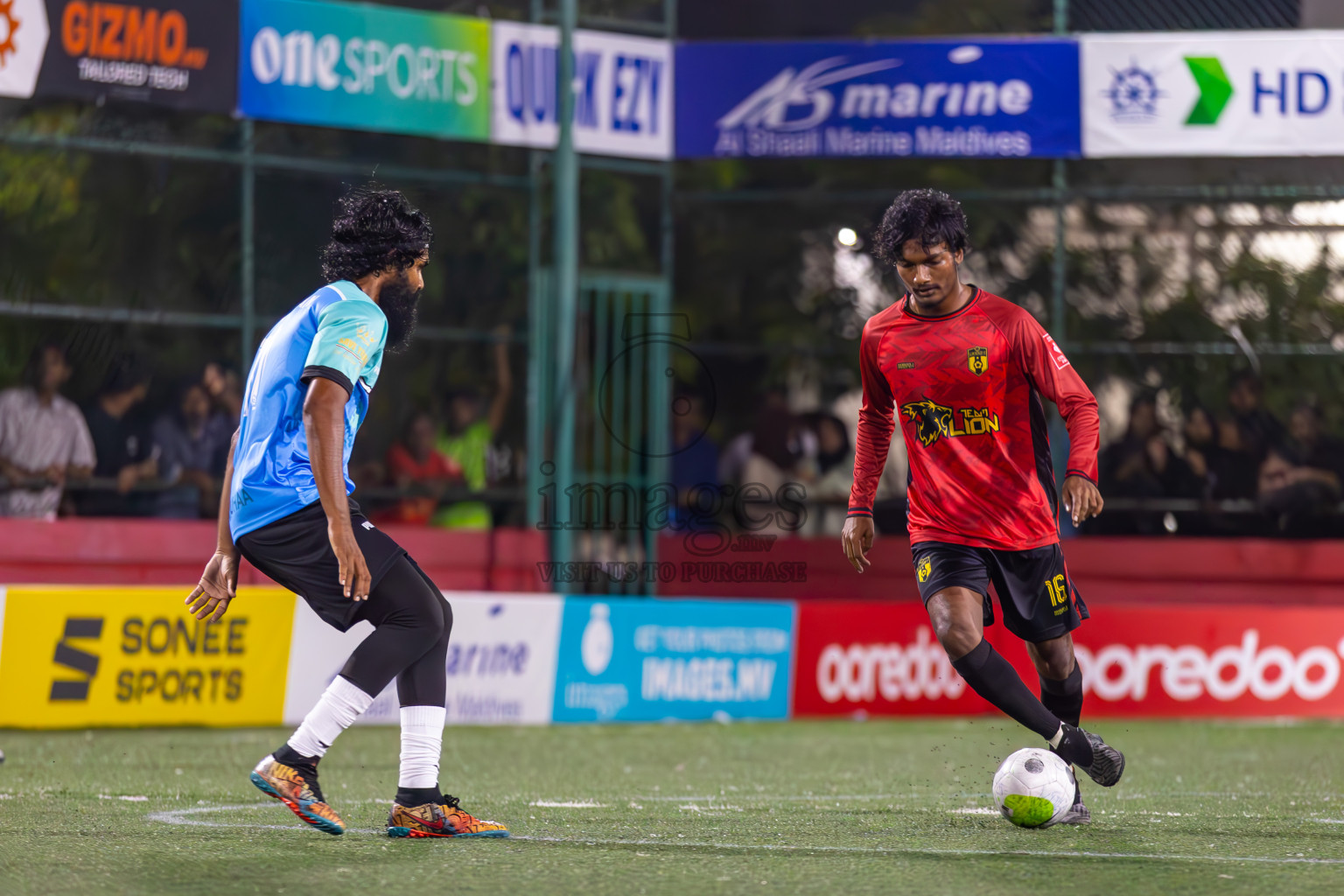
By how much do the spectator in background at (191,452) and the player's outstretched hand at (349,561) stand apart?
830 centimetres

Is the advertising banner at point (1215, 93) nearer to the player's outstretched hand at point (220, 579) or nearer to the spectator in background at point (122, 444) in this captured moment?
the spectator in background at point (122, 444)

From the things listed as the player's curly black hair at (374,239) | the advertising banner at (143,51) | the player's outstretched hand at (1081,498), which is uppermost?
the advertising banner at (143,51)

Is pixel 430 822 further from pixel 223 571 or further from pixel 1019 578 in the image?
pixel 1019 578

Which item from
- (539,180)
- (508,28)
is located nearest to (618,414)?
(539,180)

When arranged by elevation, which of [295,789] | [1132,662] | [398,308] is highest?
[398,308]

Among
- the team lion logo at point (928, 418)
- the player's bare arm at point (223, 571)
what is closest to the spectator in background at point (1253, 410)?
the team lion logo at point (928, 418)

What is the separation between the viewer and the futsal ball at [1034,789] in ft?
20.5

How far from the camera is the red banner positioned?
533 inches

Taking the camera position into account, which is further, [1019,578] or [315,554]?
[1019,578]

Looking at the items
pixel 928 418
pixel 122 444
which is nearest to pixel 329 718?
pixel 928 418

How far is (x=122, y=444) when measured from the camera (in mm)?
13312

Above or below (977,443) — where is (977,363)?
above

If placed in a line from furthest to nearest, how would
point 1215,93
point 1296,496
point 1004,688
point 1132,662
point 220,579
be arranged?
point 1296,496, point 1215,93, point 1132,662, point 1004,688, point 220,579

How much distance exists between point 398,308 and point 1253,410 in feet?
36.5
